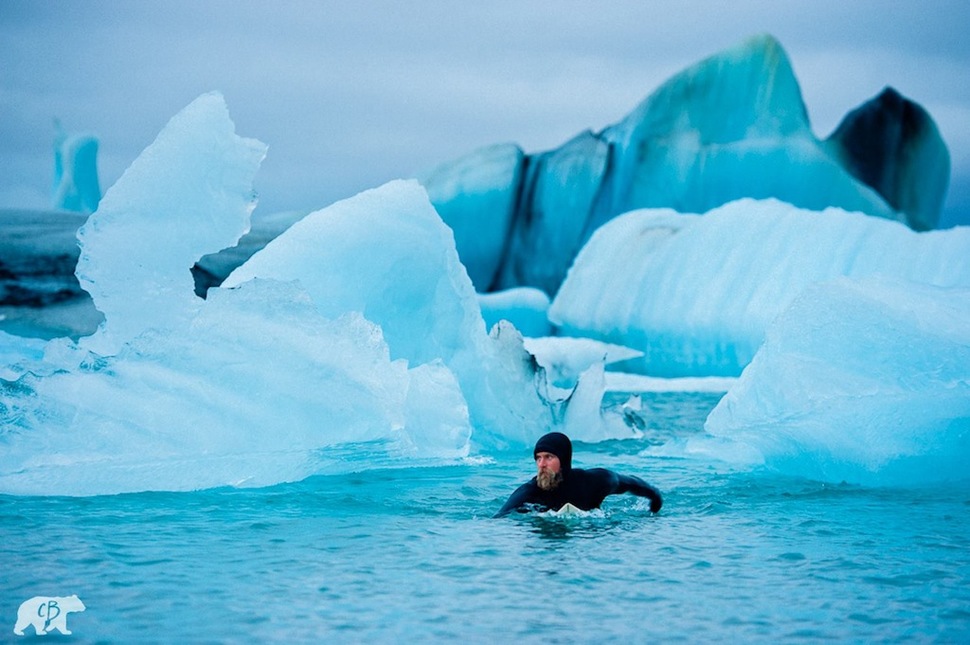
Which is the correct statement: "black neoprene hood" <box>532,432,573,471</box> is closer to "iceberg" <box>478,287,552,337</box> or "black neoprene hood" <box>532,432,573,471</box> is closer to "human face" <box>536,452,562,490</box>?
"human face" <box>536,452,562,490</box>

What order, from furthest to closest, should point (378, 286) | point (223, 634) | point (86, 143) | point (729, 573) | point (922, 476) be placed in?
point (86, 143) < point (378, 286) < point (922, 476) < point (729, 573) < point (223, 634)

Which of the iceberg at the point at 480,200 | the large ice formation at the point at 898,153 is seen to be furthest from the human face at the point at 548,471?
the large ice formation at the point at 898,153

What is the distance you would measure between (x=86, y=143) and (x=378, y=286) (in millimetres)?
16926

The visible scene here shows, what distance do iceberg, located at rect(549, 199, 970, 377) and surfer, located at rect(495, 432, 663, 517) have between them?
635 centimetres

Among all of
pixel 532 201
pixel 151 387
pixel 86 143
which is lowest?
pixel 151 387

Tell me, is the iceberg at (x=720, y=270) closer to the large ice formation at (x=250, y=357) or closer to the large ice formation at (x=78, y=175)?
the large ice formation at (x=250, y=357)

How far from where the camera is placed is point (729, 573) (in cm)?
426

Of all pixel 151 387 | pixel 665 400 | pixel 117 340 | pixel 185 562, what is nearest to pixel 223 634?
pixel 185 562

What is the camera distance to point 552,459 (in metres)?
5.24

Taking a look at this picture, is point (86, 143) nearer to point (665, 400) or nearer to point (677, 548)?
point (665, 400)

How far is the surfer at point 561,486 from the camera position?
527 centimetres

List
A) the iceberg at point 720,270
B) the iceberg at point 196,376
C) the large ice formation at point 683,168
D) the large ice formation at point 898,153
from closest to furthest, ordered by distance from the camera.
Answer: the iceberg at point 196,376 → the iceberg at point 720,270 → the large ice formation at point 683,168 → the large ice formation at point 898,153

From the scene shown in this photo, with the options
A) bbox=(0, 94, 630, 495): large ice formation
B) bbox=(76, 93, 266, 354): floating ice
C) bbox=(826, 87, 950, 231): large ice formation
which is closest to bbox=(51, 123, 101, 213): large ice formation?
bbox=(826, 87, 950, 231): large ice formation

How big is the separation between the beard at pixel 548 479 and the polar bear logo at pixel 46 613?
6.78ft
